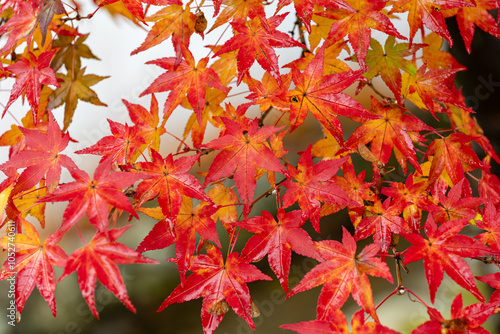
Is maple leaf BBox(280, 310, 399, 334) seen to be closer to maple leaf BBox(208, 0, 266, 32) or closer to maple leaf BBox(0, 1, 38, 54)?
maple leaf BBox(208, 0, 266, 32)

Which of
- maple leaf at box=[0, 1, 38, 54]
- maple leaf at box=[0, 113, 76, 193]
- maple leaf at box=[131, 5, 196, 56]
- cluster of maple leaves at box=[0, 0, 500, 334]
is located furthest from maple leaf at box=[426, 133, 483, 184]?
maple leaf at box=[0, 1, 38, 54]

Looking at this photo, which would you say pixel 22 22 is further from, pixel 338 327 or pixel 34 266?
pixel 338 327

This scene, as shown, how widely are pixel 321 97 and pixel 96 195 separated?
45 centimetres

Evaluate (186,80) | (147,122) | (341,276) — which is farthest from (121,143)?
(341,276)

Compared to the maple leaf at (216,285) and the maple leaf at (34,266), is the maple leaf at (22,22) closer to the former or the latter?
the maple leaf at (34,266)

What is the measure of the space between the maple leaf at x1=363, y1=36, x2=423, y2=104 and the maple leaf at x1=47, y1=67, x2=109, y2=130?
28.4 inches

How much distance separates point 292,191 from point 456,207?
363 mm

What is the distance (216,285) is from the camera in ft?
2.31

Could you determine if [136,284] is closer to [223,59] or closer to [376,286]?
[376,286]

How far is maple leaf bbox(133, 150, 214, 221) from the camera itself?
0.65 meters

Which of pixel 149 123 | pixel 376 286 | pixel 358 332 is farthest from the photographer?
pixel 376 286

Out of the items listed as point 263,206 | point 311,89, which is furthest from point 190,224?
point 263,206

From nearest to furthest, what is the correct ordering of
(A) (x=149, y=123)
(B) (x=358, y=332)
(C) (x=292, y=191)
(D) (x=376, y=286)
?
(B) (x=358, y=332)
(C) (x=292, y=191)
(A) (x=149, y=123)
(D) (x=376, y=286)

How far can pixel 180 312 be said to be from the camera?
5.40 feet
